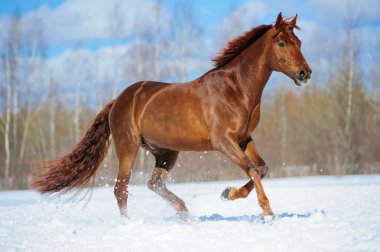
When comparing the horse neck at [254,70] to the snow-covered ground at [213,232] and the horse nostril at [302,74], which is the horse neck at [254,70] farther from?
the snow-covered ground at [213,232]

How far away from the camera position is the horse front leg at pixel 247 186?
553 centimetres

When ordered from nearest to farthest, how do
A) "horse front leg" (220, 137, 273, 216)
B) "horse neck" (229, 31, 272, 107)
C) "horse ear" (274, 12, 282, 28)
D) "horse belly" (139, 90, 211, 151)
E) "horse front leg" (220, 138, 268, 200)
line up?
1. "horse front leg" (220, 137, 273, 216)
2. "horse front leg" (220, 138, 268, 200)
3. "horse ear" (274, 12, 282, 28)
4. "horse neck" (229, 31, 272, 107)
5. "horse belly" (139, 90, 211, 151)

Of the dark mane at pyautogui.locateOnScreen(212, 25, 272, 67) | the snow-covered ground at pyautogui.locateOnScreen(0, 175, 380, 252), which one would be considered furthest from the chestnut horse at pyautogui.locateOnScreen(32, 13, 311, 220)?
the snow-covered ground at pyautogui.locateOnScreen(0, 175, 380, 252)

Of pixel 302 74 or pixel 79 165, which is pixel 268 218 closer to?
pixel 302 74

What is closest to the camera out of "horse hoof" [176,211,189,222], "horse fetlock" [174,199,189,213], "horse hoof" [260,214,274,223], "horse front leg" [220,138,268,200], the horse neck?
"horse hoof" [260,214,274,223]

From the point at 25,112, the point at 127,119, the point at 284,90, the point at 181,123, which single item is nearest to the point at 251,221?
the point at 181,123

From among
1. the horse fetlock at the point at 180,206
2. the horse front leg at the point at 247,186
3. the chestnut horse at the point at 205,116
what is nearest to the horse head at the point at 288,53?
the chestnut horse at the point at 205,116

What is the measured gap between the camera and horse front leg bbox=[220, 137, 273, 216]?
5.39 m

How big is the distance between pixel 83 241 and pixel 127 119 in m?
2.36

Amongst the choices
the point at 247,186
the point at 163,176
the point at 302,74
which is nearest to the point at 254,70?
the point at 302,74

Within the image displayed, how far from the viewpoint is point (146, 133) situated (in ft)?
21.7

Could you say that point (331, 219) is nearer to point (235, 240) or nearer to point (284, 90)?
point (235, 240)

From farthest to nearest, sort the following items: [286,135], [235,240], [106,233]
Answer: [286,135], [106,233], [235,240]

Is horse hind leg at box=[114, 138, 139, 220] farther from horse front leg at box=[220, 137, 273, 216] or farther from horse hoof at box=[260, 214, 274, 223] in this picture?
horse hoof at box=[260, 214, 274, 223]
